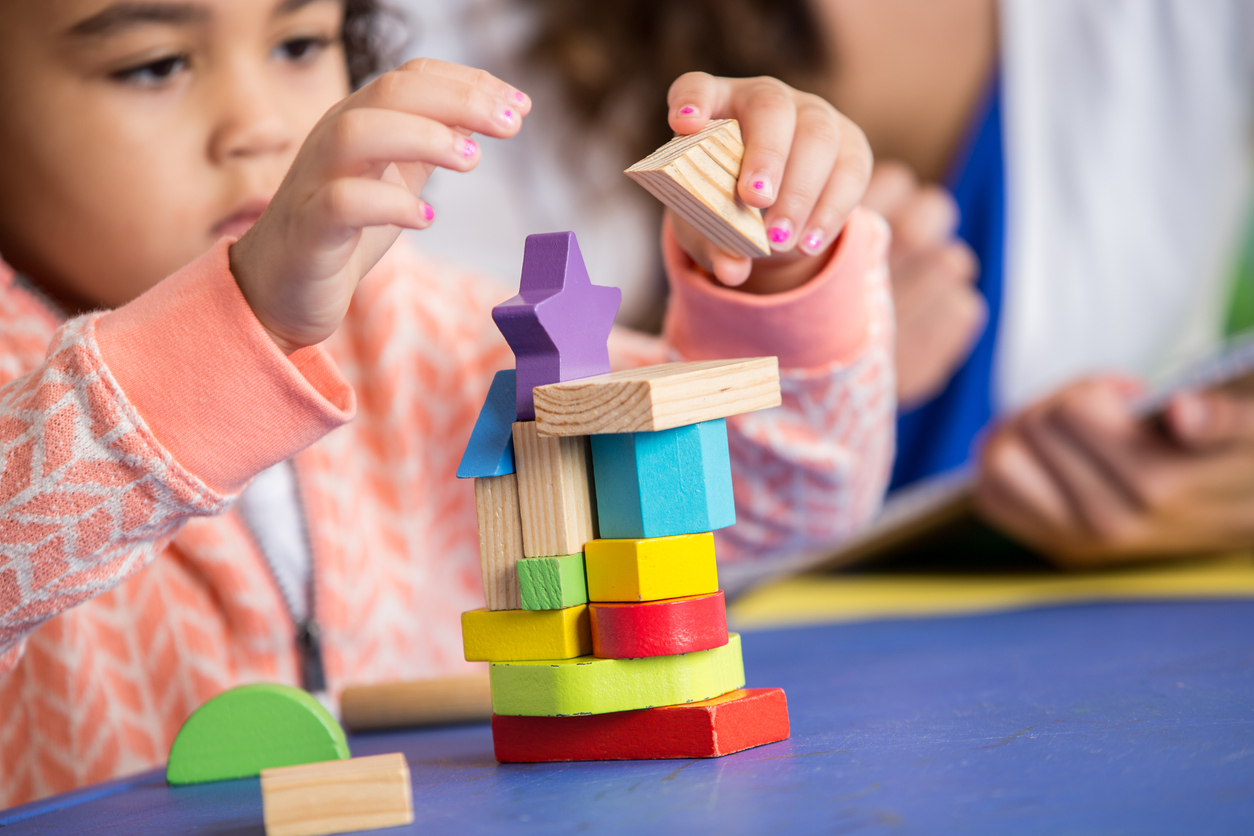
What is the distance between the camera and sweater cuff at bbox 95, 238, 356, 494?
1.54 feet

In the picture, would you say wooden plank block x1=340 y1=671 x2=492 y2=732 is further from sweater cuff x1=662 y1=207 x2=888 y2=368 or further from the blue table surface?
sweater cuff x1=662 y1=207 x2=888 y2=368

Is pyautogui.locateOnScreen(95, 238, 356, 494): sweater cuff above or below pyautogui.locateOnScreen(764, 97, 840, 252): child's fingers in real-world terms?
below

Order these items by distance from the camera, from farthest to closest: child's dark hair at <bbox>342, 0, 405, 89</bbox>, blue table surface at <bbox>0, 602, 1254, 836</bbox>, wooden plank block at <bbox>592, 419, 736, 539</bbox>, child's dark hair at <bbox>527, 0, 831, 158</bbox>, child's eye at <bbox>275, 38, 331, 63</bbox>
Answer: child's dark hair at <bbox>527, 0, 831, 158</bbox>
child's dark hair at <bbox>342, 0, 405, 89</bbox>
child's eye at <bbox>275, 38, 331, 63</bbox>
wooden plank block at <bbox>592, 419, 736, 539</bbox>
blue table surface at <bbox>0, 602, 1254, 836</bbox>

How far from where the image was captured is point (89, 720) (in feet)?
2.45

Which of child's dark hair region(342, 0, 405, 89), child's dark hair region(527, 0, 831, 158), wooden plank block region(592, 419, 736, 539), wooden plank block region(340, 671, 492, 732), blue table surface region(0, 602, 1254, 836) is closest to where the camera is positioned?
blue table surface region(0, 602, 1254, 836)

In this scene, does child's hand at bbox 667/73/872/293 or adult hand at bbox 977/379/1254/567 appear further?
adult hand at bbox 977/379/1254/567

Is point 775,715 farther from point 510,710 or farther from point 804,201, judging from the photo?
point 804,201

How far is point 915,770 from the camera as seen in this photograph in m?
0.39

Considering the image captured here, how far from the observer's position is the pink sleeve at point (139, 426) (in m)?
0.46

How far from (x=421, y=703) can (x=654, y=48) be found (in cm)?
120

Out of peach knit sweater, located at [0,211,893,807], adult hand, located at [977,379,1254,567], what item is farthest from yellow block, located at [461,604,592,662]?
adult hand, located at [977,379,1254,567]

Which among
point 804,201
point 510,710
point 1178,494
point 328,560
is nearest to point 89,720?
point 328,560

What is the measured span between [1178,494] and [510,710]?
0.89m

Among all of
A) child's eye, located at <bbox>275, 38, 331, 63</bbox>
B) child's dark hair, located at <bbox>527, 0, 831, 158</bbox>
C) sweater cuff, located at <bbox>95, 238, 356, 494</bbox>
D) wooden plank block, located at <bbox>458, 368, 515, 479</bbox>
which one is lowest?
wooden plank block, located at <bbox>458, 368, 515, 479</bbox>
